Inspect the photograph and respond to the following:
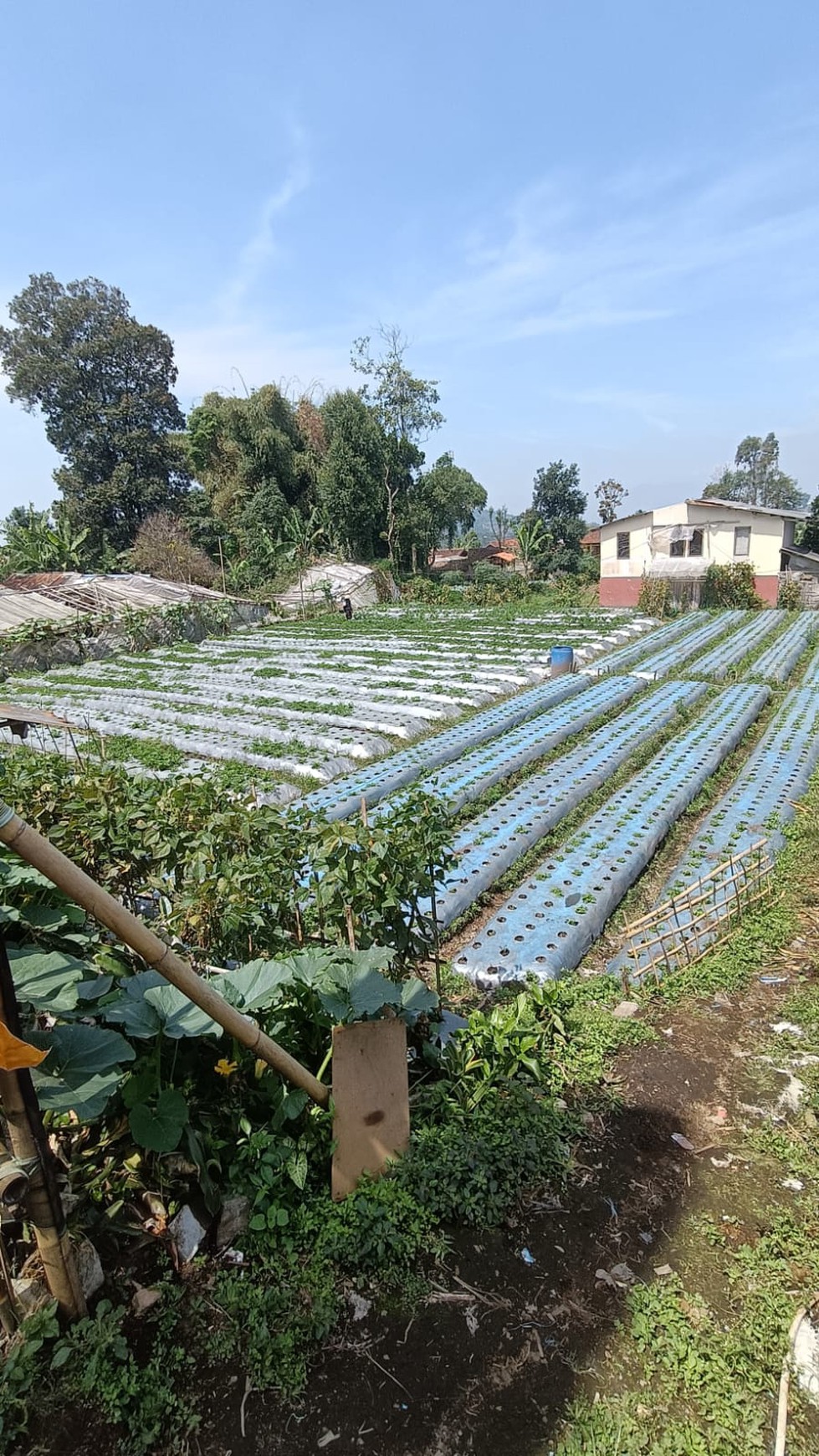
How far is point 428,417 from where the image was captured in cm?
3928

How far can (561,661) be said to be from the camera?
1487 cm

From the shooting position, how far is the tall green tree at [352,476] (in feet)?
114

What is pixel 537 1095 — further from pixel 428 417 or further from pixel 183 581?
pixel 428 417

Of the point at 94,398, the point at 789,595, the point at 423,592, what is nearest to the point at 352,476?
the point at 423,592

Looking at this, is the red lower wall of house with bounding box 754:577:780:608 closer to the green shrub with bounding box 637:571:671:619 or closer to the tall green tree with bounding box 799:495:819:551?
the green shrub with bounding box 637:571:671:619

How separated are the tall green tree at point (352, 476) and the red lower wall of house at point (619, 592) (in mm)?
13065

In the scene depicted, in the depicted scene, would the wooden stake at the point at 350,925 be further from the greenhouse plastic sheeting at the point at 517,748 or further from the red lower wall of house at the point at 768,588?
the red lower wall of house at the point at 768,588

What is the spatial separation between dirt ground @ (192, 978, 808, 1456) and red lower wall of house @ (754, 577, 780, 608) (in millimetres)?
26967

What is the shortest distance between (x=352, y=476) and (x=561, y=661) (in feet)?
78.6

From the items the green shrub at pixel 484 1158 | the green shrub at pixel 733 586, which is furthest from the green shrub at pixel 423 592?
the green shrub at pixel 484 1158

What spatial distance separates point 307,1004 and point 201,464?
39.6m

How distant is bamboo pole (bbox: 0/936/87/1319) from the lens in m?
1.88

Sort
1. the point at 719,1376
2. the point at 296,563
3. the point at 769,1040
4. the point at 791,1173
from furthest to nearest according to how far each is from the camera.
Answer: the point at 296,563
the point at 769,1040
the point at 791,1173
the point at 719,1376

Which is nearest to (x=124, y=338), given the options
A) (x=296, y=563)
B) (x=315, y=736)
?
(x=296, y=563)
